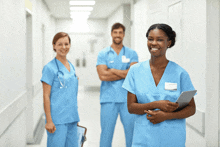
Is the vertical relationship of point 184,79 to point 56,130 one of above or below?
above

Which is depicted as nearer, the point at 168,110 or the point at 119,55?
the point at 168,110

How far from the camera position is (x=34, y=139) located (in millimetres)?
3514

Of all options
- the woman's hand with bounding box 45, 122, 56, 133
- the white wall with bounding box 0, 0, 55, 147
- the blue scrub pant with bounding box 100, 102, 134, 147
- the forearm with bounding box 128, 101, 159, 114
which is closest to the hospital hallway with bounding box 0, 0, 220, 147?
the white wall with bounding box 0, 0, 55, 147

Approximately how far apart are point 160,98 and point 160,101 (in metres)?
0.04

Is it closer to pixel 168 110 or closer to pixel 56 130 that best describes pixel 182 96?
pixel 168 110

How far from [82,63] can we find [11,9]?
6.57 metres

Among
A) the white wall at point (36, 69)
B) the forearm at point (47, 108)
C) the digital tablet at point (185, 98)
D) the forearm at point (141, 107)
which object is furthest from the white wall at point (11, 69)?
the digital tablet at point (185, 98)

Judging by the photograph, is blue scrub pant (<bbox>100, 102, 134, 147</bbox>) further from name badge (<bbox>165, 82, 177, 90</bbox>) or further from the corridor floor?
name badge (<bbox>165, 82, 177, 90</bbox>)

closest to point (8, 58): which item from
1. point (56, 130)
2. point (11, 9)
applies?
point (11, 9)

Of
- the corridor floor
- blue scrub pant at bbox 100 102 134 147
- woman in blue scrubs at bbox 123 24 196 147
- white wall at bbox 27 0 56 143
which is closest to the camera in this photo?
woman in blue scrubs at bbox 123 24 196 147

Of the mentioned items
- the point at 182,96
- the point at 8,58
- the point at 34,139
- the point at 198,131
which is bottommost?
the point at 34,139

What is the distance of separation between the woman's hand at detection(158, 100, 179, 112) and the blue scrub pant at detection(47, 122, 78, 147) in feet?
2.93

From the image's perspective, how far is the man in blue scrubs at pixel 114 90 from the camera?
229cm

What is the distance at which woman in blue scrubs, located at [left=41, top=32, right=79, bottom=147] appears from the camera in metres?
1.80
